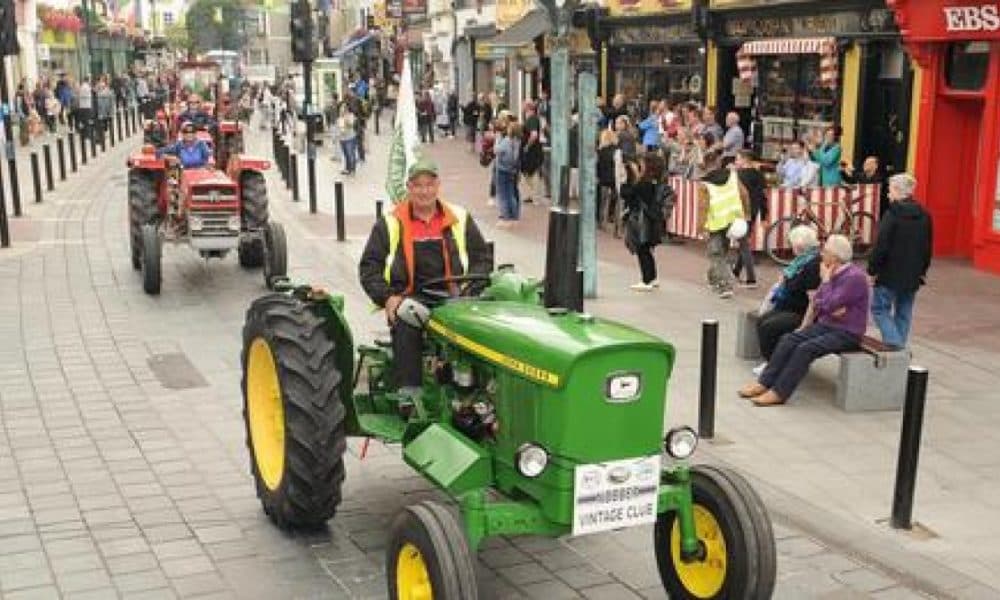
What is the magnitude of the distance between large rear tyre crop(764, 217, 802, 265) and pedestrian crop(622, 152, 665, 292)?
2192 mm

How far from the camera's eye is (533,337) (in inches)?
189

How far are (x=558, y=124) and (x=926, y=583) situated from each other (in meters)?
7.32

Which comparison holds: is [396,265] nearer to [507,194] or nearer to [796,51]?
[507,194]

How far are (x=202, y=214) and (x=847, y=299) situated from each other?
7.11m

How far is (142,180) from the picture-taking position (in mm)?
13477

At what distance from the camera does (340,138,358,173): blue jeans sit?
2503cm

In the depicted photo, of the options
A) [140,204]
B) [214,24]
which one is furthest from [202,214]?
[214,24]

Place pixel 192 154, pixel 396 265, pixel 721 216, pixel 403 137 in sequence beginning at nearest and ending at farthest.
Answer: pixel 396 265 < pixel 403 137 < pixel 721 216 < pixel 192 154

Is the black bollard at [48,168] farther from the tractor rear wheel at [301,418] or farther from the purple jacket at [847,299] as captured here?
the purple jacket at [847,299]

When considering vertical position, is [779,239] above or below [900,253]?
below

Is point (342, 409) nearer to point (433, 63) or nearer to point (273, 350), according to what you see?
point (273, 350)

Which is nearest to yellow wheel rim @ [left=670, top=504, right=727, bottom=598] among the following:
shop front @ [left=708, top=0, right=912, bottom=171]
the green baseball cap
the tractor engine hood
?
the tractor engine hood

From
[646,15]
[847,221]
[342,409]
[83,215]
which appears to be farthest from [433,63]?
[342,409]

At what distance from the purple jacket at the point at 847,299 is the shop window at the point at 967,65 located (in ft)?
22.4
